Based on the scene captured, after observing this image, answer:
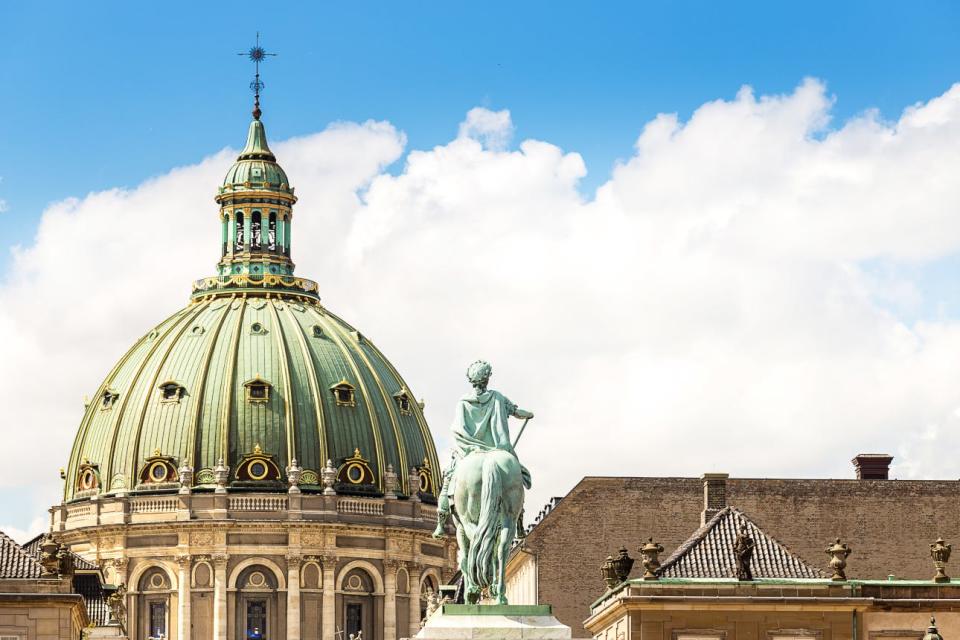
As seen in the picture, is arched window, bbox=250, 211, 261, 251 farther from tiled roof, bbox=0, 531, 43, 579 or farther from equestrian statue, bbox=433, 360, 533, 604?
equestrian statue, bbox=433, 360, 533, 604

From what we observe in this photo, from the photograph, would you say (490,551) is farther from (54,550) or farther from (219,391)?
(219,391)

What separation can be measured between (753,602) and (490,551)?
122 ft

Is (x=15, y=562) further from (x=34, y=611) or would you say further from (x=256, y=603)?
(x=256, y=603)

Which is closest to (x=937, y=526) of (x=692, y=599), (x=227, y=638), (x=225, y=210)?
(x=692, y=599)

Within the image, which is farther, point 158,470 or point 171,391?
point 158,470

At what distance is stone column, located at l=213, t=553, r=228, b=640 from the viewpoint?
17012 centimetres

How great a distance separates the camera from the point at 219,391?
573ft

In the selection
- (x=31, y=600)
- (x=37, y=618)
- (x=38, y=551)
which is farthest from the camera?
(x=38, y=551)

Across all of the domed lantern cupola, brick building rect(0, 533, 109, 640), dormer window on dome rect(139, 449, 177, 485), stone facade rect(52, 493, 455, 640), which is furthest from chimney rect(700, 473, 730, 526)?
the domed lantern cupola

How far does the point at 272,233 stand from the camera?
190m

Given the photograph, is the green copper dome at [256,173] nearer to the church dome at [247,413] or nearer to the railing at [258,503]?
the church dome at [247,413]

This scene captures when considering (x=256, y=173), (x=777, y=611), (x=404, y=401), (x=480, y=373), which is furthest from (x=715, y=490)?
(x=256, y=173)

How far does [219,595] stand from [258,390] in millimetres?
12993

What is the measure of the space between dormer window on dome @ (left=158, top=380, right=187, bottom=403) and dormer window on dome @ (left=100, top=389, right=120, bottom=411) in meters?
3.19
